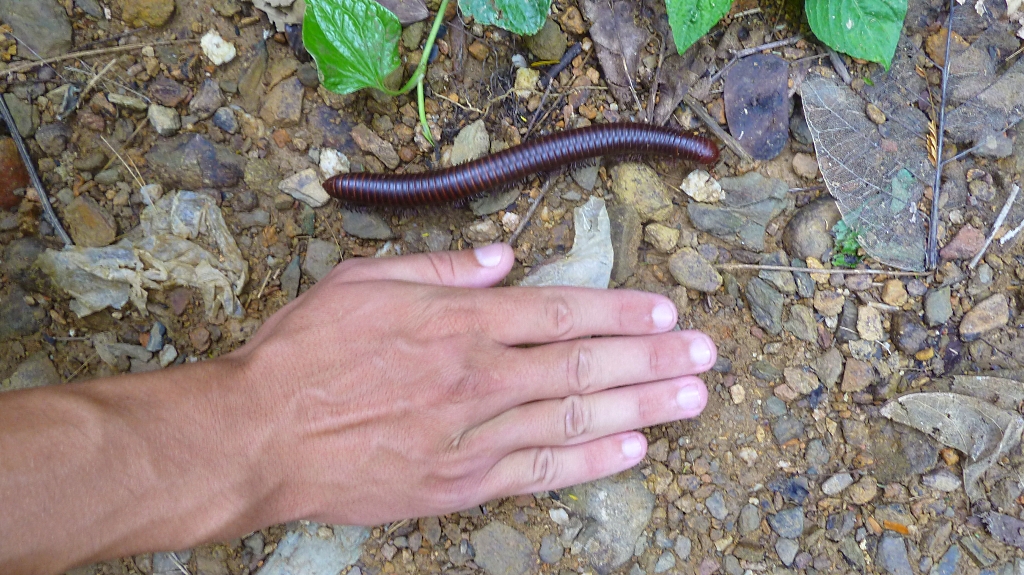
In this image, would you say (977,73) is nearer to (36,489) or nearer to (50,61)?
(36,489)

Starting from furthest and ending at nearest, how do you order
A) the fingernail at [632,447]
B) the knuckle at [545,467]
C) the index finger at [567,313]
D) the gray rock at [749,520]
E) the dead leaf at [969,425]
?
→ the gray rock at [749,520], the dead leaf at [969,425], the fingernail at [632,447], the knuckle at [545,467], the index finger at [567,313]

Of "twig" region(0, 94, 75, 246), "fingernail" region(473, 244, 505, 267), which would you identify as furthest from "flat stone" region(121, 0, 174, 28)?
"fingernail" region(473, 244, 505, 267)

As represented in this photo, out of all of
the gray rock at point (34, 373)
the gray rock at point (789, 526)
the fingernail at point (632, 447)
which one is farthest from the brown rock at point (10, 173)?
the gray rock at point (789, 526)

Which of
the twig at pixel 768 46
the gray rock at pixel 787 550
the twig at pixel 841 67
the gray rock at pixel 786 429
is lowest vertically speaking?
the gray rock at pixel 787 550

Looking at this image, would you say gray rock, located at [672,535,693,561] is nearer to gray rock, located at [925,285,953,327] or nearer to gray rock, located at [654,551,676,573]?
gray rock, located at [654,551,676,573]

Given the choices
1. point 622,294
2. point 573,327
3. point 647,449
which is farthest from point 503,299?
point 647,449

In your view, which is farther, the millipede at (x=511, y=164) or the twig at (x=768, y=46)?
the twig at (x=768, y=46)

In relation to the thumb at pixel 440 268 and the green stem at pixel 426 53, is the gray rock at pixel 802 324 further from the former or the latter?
the green stem at pixel 426 53

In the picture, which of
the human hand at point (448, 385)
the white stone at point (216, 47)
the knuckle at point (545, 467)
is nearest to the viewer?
the human hand at point (448, 385)
